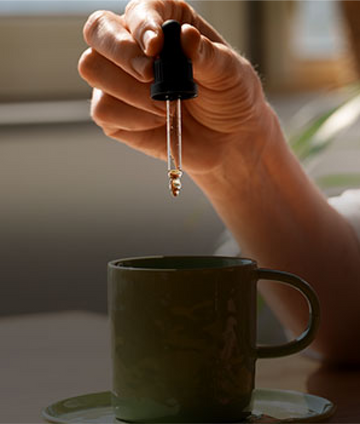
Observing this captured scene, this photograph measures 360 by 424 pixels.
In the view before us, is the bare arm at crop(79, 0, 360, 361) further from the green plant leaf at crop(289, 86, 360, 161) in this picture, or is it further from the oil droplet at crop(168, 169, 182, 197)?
the green plant leaf at crop(289, 86, 360, 161)

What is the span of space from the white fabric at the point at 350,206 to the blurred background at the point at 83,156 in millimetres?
1399

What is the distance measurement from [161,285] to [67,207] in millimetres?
2427

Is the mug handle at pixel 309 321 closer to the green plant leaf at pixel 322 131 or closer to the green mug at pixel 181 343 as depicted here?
the green mug at pixel 181 343

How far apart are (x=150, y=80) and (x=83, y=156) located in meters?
2.54

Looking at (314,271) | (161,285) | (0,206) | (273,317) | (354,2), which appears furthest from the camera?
(0,206)

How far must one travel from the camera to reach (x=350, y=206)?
0.90 meters

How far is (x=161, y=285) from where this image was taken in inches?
20.6

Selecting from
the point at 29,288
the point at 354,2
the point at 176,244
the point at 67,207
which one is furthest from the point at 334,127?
the point at 67,207

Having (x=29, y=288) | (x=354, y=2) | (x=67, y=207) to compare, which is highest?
Result: (x=354, y=2)

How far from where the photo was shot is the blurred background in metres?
2.56

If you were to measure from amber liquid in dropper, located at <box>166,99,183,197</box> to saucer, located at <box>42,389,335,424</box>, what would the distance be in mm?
156

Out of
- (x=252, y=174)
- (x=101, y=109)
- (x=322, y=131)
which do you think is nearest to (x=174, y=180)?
(x=101, y=109)

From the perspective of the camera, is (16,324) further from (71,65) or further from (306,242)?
(71,65)

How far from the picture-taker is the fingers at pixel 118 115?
2.38ft
